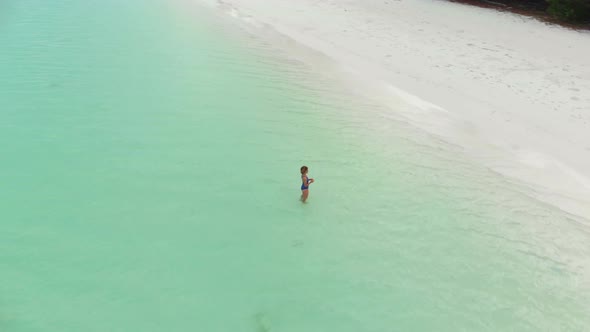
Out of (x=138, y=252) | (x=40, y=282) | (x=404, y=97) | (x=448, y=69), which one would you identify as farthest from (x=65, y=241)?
(x=448, y=69)

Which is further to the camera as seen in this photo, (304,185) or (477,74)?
(477,74)

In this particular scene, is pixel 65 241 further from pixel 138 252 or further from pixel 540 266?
pixel 540 266

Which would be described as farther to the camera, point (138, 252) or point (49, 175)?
point (49, 175)

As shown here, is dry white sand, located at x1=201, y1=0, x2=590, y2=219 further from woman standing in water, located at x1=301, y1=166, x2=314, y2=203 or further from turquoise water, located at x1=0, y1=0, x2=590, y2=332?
woman standing in water, located at x1=301, y1=166, x2=314, y2=203

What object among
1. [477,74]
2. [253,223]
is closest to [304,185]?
[253,223]

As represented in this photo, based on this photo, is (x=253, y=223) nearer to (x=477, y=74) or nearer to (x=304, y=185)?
(x=304, y=185)
